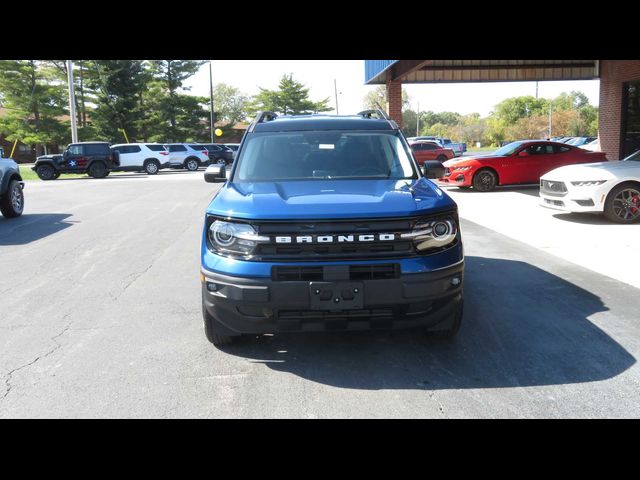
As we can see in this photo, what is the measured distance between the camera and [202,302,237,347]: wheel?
14.1 ft

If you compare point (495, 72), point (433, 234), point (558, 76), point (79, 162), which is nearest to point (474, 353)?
point (433, 234)

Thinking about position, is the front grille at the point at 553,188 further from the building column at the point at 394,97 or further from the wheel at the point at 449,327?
the building column at the point at 394,97

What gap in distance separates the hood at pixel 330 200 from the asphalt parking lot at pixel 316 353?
111cm

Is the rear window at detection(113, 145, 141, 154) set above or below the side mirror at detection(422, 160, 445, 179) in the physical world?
above

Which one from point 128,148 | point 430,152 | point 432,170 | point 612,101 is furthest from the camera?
point 128,148

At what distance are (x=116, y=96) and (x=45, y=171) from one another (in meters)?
25.3

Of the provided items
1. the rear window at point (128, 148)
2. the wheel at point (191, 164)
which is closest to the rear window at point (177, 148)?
the wheel at point (191, 164)

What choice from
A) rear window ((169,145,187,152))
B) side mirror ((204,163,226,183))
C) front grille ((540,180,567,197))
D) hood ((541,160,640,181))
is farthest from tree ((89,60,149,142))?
side mirror ((204,163,226,183))

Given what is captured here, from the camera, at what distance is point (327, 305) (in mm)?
3732

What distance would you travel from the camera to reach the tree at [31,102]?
152ft

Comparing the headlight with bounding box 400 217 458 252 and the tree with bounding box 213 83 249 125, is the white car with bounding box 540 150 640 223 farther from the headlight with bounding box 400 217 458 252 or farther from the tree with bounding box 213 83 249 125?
the tree with bounding box 213 83 249 125

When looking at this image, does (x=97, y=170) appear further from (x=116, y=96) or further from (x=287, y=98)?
(x=287, y=98)

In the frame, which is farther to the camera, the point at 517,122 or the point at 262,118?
the point at 517,122
